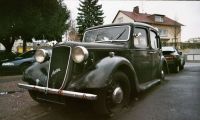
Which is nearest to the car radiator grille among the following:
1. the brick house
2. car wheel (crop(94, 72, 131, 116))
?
car wheel (crop(94, 72, 131, 116))

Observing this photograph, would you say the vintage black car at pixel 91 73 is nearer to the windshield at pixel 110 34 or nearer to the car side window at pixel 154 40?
the windshield at pixel 110 34

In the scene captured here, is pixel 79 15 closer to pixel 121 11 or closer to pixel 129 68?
pixel 121 11

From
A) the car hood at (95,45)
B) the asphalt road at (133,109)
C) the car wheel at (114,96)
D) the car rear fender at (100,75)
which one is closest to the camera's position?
the car rear fender at (100,75)

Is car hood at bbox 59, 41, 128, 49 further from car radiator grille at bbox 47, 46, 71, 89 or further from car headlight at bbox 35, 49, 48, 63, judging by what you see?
car headlight at bbox 35, 49, 48, 63

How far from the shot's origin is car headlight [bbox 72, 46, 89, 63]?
15.0 ft

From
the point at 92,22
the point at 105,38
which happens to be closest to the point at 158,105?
the point at 105,38

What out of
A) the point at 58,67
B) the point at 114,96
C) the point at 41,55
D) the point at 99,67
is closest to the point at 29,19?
the point at 41,55

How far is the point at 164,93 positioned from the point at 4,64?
9617 mm

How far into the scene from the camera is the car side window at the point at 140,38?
6286 mm

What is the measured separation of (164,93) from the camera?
7.07 m

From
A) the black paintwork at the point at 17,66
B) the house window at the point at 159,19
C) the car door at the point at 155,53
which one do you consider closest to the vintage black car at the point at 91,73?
the car door at the point at 155,53

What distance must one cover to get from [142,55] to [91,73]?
2.21 metres

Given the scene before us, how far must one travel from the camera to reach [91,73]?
455 centimetres

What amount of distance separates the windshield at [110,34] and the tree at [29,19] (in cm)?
1279
